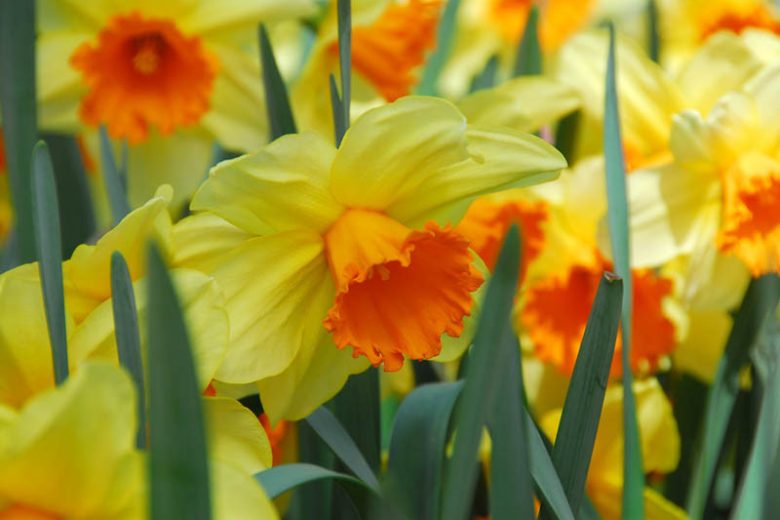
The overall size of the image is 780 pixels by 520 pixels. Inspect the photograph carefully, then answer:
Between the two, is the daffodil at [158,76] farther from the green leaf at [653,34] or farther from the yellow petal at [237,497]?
the yellow petal at [237,497]

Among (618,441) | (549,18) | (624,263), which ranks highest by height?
(549,18)

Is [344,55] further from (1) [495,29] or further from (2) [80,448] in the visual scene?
(1) [495,29]

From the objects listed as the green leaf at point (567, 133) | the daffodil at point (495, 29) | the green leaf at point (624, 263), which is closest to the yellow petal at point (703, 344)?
the green leaf at point (567, 133)

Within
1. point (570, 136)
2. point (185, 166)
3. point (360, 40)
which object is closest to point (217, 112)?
point (185, 166)

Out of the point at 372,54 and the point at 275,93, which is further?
the point at 372,54

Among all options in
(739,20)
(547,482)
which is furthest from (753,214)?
(739,20)

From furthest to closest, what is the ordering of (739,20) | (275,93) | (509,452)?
(739,20) → (275,93) → (509,452)

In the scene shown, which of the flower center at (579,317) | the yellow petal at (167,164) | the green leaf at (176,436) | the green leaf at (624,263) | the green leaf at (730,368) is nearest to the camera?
the green leaf at (176,436)
